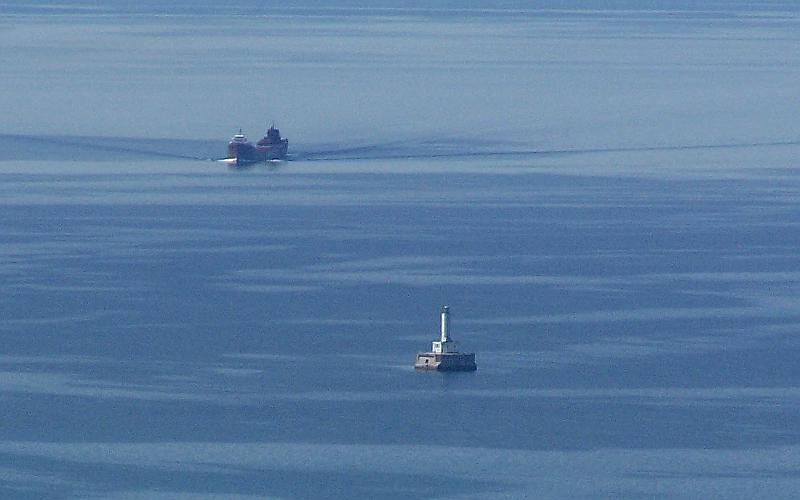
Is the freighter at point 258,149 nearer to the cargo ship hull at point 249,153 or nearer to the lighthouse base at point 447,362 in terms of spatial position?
the cargo ship hull at point 249,153

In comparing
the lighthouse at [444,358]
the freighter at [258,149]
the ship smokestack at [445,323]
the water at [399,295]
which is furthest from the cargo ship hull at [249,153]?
the lighthouse at [444,358]

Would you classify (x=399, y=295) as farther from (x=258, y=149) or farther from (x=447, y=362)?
(x=258, y=149)

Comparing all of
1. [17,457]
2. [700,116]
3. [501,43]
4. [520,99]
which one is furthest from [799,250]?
[501,43]

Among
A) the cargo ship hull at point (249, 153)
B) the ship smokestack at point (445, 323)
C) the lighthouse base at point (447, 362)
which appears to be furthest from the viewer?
the cargo ship hull at point (249, 153)

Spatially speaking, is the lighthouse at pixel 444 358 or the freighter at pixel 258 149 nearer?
the lighthouse at pixel 444 358

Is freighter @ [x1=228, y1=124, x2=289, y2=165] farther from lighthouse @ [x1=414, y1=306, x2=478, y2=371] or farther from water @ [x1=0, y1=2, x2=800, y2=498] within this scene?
lighthouse @ [x1=414, y1=306, x2=478, y2=371]

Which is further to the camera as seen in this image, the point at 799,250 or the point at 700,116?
the point at 700,116

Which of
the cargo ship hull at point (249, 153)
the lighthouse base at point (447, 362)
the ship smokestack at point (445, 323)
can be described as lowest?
the lighthouse base at point (447, 362)

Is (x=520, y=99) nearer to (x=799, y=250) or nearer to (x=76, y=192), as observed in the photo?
(x=76, y=192)
